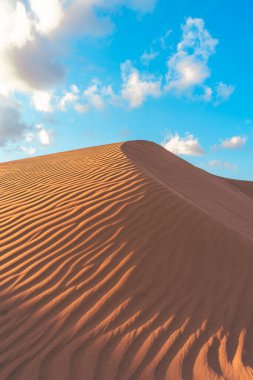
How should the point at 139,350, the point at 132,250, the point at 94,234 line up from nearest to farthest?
1. the point at 139,350
2. the point at 132,250
3. the point at 94,234

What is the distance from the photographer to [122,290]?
10.8ft

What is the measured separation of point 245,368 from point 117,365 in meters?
1.01

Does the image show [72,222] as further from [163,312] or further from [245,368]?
[245,368]

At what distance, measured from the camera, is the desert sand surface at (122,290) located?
8.16 feet

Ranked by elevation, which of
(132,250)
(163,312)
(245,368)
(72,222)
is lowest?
(245,368)

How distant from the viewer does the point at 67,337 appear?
2719 millimetres

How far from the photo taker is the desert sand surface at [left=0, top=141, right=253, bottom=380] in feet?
8.16

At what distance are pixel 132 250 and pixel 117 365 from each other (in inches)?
62.8

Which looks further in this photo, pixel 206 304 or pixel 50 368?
pixel 206 304

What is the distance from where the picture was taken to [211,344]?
8.77 ft

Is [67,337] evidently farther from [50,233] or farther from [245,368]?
[50,233]

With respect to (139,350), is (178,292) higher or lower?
higher

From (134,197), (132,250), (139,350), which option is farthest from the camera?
(134,197)

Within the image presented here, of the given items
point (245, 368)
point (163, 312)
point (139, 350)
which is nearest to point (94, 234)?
point (163, 312)
